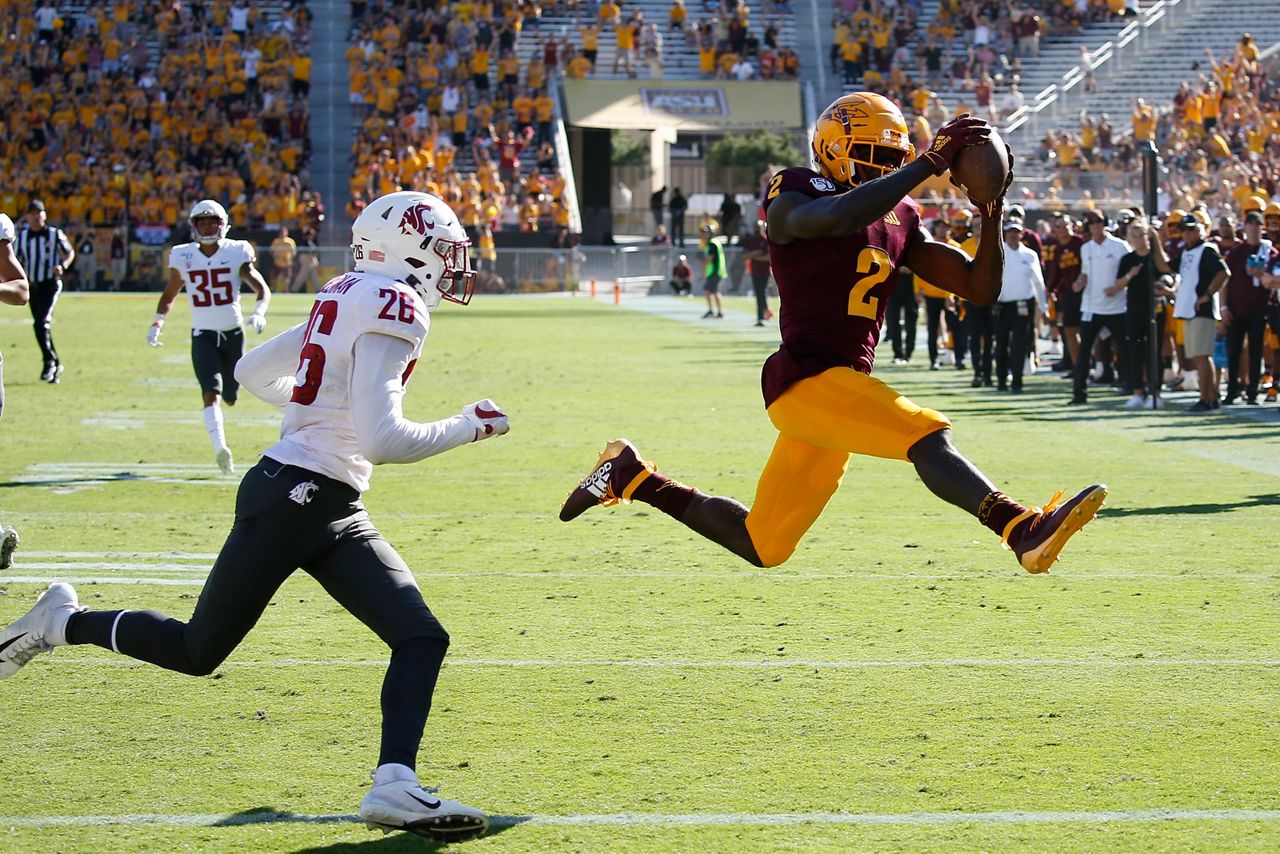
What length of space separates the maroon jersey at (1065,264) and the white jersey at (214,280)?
9924 millimetres

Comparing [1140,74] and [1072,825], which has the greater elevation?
[1140,74]

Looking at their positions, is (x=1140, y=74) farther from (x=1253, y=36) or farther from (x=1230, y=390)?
(x=1230, y=390)

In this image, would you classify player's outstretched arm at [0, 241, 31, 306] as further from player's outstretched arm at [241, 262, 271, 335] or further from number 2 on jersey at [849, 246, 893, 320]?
number 2 on jersey at [849, 246, 893, 320]

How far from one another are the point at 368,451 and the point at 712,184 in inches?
2261

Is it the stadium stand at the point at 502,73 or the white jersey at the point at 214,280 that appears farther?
the stadium stand at the point at 502,73

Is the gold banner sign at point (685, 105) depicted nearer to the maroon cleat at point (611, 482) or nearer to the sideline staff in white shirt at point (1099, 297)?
the sideline staff in white shirt at point (1099, 297)

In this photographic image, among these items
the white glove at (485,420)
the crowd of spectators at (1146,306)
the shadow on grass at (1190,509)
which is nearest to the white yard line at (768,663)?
the white glove at (485,420)

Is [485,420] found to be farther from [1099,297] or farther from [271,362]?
[1099,297]

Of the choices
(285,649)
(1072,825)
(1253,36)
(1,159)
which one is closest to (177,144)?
(1,159)

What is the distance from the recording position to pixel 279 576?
4.58 meters

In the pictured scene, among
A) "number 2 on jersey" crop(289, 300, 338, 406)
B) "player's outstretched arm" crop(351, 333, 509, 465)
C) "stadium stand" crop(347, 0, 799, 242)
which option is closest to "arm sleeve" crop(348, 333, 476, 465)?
"player's outstretched arm" crop(351, 333, 509, 465)

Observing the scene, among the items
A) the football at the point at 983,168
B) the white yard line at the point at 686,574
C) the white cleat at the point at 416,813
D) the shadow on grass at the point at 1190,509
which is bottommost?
the shadow on grass at the point at 1190,509

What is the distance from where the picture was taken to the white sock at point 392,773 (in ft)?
14.1


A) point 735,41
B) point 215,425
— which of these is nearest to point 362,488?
point 215,425
